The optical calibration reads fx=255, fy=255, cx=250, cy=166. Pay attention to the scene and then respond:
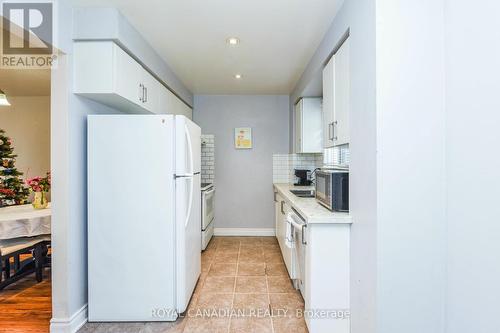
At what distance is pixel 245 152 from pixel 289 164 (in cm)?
81

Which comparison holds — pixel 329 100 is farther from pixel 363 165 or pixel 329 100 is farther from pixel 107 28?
pixel 107 28

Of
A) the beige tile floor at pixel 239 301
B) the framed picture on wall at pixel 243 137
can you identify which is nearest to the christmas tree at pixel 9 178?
the beige tile floor at pixel 239 301

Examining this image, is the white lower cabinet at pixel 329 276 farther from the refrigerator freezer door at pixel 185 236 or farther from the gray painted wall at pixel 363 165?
the refrigerator freezer door at pixel 185 236

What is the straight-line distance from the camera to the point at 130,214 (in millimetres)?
1997

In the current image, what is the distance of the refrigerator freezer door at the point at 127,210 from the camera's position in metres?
1.99

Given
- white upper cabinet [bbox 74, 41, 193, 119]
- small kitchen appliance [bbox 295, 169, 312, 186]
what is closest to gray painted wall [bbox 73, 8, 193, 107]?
white upper cabinet [bbox 74, 41, 193, 119]

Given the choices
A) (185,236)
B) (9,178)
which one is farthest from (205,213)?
(9,178)

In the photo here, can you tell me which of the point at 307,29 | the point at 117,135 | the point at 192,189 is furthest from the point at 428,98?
the point at 117,135

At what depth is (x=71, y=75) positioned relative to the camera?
1.95 meters

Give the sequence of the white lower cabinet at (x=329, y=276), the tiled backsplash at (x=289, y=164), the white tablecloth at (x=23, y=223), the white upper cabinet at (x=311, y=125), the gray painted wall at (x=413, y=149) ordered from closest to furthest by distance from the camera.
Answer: the gray painted wall at (x=413, y=149) → the white lower cabinet at (x=329, y=276) → the white tablecloth at (x=23, y=223) → the white upper cabinet at (x=311, y=125) → the tiled backsplash at (x=289, y=164)

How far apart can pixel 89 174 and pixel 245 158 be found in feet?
9.33

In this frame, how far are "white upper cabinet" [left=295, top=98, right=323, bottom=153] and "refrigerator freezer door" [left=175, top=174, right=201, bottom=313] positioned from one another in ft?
5.88

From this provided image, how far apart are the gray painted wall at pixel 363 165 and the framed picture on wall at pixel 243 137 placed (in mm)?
2843

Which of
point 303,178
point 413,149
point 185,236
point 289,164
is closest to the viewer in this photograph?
point 413,149
